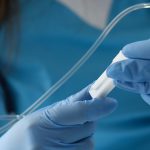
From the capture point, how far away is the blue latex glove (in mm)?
790

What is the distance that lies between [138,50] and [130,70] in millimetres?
37

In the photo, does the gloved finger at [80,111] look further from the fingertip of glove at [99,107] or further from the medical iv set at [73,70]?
the medical iv set at [73,70]

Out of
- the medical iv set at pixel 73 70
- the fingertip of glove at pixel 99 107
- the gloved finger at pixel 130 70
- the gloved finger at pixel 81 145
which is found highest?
the medical iv set at pixel 73 70

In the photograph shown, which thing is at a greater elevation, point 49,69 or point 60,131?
point 49,69

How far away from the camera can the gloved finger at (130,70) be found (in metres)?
0.73

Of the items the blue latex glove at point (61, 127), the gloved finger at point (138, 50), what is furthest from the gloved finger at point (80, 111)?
the gloved finger at point (138, 50)

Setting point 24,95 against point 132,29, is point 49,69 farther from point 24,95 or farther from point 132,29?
point 132,29

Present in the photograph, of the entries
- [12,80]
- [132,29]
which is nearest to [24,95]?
[12,80]

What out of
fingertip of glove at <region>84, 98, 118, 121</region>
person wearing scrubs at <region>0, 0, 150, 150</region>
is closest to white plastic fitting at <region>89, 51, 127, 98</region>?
fingertip of glove at <region>84, 98, 118, 121</region>

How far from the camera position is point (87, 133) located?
0.83 metres

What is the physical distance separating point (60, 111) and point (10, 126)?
0.59 feet

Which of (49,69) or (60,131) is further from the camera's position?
(49,69)

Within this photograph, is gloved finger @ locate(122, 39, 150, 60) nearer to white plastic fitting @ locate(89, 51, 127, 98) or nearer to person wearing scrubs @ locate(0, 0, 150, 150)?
white plastic fitting @ locate(89, 51, 127, 98)

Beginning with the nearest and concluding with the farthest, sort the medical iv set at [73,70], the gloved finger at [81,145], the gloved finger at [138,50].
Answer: the gloved finger at [138,50] < the gloved finger at [81,145] < the medical iv set at [73,70]
